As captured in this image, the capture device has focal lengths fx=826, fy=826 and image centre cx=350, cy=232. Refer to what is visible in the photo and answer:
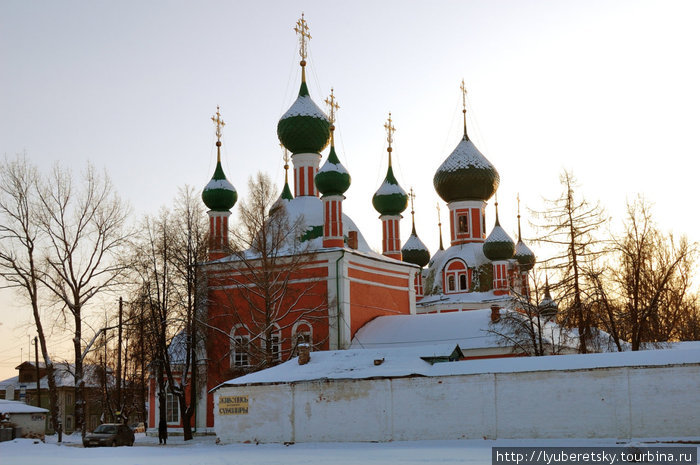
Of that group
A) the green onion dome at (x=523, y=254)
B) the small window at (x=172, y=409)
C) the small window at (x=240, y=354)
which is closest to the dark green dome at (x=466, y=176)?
the green onion dome at (x=523, y=254)

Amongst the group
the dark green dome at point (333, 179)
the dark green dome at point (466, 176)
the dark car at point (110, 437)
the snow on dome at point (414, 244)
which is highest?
the dark green dome at point (466, 176)

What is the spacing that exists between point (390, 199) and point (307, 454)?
782 inches

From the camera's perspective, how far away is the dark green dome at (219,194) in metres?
30.9

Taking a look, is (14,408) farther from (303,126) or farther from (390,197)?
(390,197)

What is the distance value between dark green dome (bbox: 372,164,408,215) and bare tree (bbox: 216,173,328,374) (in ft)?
23.5

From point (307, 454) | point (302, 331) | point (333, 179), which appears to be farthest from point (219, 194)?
point (307, 454)

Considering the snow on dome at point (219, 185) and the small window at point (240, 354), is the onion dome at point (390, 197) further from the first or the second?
the small window at point (240, 354)

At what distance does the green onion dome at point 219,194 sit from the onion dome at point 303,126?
2676 millimetres

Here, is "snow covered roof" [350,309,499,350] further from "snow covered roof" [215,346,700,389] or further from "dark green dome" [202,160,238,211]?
"dark green dome" [202,160,238,211]

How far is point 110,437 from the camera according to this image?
73.3 ft

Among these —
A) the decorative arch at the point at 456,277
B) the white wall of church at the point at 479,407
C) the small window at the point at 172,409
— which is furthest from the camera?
the decorative arch at the point at 456,277

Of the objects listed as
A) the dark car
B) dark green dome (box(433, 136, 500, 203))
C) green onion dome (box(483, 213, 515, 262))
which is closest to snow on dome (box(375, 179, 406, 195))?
dark green dome (box(433, 136, 500, 203))

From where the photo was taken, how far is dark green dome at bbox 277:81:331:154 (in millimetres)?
30703

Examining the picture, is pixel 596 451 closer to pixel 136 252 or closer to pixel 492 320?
pixel 492 320
